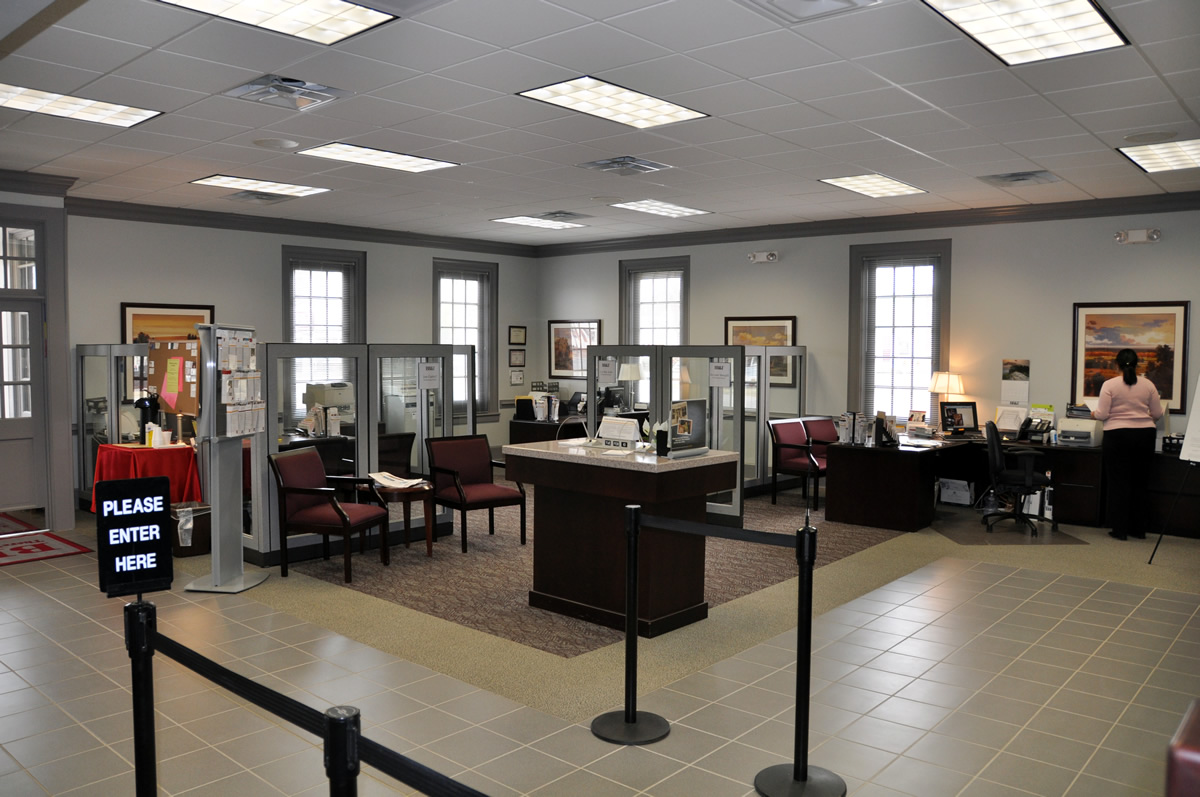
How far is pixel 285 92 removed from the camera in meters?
5.11

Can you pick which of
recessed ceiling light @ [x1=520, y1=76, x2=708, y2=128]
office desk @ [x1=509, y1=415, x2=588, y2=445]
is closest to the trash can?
recessed ceiling light @ [x1=520, y1=76, x2=708, y2=128]

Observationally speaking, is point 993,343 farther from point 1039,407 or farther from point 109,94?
point 109,94

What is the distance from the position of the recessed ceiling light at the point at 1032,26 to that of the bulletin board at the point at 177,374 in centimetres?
523

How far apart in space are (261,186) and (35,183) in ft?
5.96

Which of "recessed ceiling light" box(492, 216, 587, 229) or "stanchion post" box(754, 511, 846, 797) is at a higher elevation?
"recessed ceiling light" box(492, 216, 587, 229)

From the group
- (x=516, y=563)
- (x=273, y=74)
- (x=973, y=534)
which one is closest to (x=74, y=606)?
(x=516, y=563)

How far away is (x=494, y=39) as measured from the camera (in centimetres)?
426

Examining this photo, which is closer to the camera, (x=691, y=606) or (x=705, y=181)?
(x=691, y=606)

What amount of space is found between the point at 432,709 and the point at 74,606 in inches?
118

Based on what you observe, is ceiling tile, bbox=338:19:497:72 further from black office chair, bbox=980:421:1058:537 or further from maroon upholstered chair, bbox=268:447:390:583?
black office chair, bbox=980:421:1058:537

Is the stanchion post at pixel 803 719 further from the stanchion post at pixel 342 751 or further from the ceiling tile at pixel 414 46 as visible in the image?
the ceiling tile at pixel 414 46

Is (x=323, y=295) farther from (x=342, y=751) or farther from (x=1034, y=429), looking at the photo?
(x=342, y=751)

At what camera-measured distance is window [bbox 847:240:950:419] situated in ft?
32.2

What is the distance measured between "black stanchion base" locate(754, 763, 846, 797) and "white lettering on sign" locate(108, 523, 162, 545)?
240 cm
